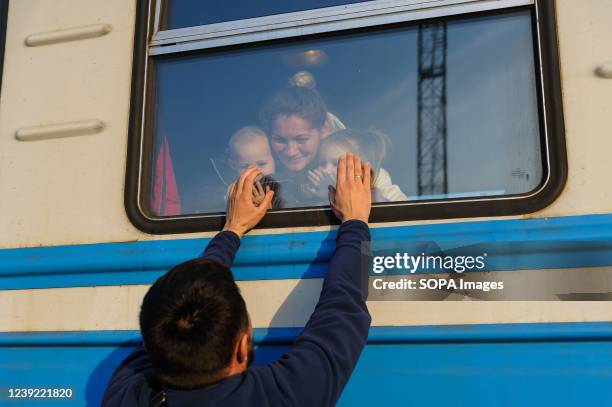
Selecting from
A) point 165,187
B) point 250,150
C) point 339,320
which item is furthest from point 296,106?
point 339,320

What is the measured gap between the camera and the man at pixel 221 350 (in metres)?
1.30

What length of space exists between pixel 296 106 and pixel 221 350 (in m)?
0.92

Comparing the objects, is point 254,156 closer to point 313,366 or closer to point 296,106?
point 296,106

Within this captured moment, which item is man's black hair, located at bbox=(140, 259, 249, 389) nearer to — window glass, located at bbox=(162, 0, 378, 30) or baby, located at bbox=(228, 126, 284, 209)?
baby, located at bbox=(228, 126, 284, 209)

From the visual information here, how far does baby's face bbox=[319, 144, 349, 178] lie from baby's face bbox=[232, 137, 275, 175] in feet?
0.51

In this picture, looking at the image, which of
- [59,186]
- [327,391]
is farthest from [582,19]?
[59,186]

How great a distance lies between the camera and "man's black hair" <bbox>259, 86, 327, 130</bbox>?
198 cm

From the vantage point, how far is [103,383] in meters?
1.91

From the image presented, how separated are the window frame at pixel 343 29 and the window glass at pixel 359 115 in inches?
1.3

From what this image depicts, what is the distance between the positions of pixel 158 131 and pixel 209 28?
359 millimetres

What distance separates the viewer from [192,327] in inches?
50.8

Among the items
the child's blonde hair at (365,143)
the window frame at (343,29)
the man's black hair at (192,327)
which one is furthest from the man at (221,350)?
the child's blonde hair at (365,143)

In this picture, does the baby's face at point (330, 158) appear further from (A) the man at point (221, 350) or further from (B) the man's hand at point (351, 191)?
(A) the man at point (221, 350)

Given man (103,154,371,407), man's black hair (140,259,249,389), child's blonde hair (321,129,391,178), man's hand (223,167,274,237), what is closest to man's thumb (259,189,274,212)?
man's hand (223,167,274,237)
